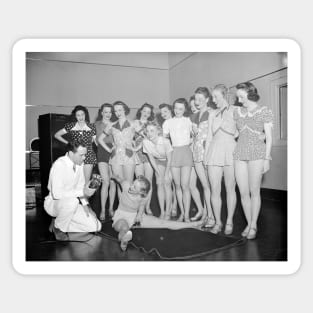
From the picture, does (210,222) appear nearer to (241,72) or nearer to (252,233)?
(252,233)

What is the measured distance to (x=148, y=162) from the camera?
6.79ft

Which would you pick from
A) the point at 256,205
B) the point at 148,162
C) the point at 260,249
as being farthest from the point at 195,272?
the point at 148,162

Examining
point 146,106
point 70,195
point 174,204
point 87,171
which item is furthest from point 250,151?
point 70,195

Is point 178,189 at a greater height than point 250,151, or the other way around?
point 250,151

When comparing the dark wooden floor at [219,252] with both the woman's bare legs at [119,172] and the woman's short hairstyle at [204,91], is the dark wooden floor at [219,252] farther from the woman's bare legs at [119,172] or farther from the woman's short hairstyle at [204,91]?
the woman's short hairstyle at [204,91]

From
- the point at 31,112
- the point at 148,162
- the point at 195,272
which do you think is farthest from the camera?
the point at 148,162

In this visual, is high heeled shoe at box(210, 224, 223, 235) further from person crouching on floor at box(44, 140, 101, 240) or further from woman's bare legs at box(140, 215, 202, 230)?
person crouching on floor at box(44, 140, 101, 240)

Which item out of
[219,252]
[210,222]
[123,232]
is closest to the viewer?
[219,252]

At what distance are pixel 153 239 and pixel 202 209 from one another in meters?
0.34

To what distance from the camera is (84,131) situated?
6.95 ft

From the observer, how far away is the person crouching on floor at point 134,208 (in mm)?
2025

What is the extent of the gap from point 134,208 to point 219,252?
52cm

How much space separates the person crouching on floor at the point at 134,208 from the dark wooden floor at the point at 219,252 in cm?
9
